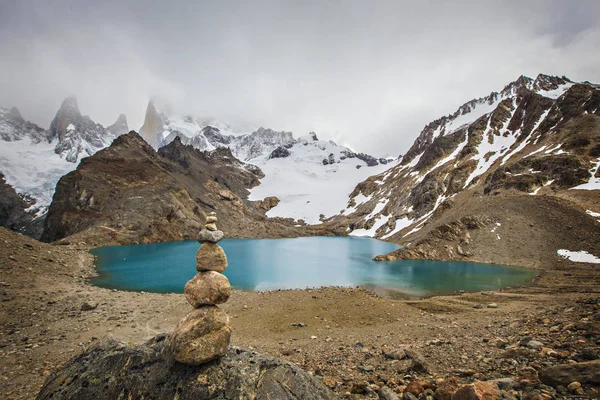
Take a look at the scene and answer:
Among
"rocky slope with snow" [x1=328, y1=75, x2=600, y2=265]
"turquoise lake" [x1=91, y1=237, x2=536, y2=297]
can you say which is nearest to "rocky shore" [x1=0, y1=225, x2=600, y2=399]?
"turquoise lake" [x1=91, y1=237, x2=536, y2=297]

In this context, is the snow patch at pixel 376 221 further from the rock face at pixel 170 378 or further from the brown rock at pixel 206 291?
the rock face at pixel 170 378

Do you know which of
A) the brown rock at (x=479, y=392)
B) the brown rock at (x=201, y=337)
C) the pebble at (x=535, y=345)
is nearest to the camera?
the brown rock at (x=479, y=392)

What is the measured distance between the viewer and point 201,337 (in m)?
6.37

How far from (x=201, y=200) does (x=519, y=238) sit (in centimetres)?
10168

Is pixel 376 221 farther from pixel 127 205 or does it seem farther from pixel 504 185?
pixel 127 205

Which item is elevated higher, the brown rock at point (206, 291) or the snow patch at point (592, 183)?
the snow patch at point (592, 183)

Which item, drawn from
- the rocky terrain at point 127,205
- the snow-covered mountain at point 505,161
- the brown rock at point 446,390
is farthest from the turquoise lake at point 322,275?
the snow-covered mountain at point 505,161

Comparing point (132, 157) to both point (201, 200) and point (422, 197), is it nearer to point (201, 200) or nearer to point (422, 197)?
point (201, 200)

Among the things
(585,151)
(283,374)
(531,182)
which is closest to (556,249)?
(531,182)

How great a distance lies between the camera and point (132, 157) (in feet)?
322

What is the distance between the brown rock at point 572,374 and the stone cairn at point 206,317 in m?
6.93

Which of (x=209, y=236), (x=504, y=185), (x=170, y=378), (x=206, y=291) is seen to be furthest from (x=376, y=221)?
(x=170, y=378)

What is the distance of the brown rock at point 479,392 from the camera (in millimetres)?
5316

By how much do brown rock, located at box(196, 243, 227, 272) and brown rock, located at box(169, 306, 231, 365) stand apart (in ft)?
3.73
